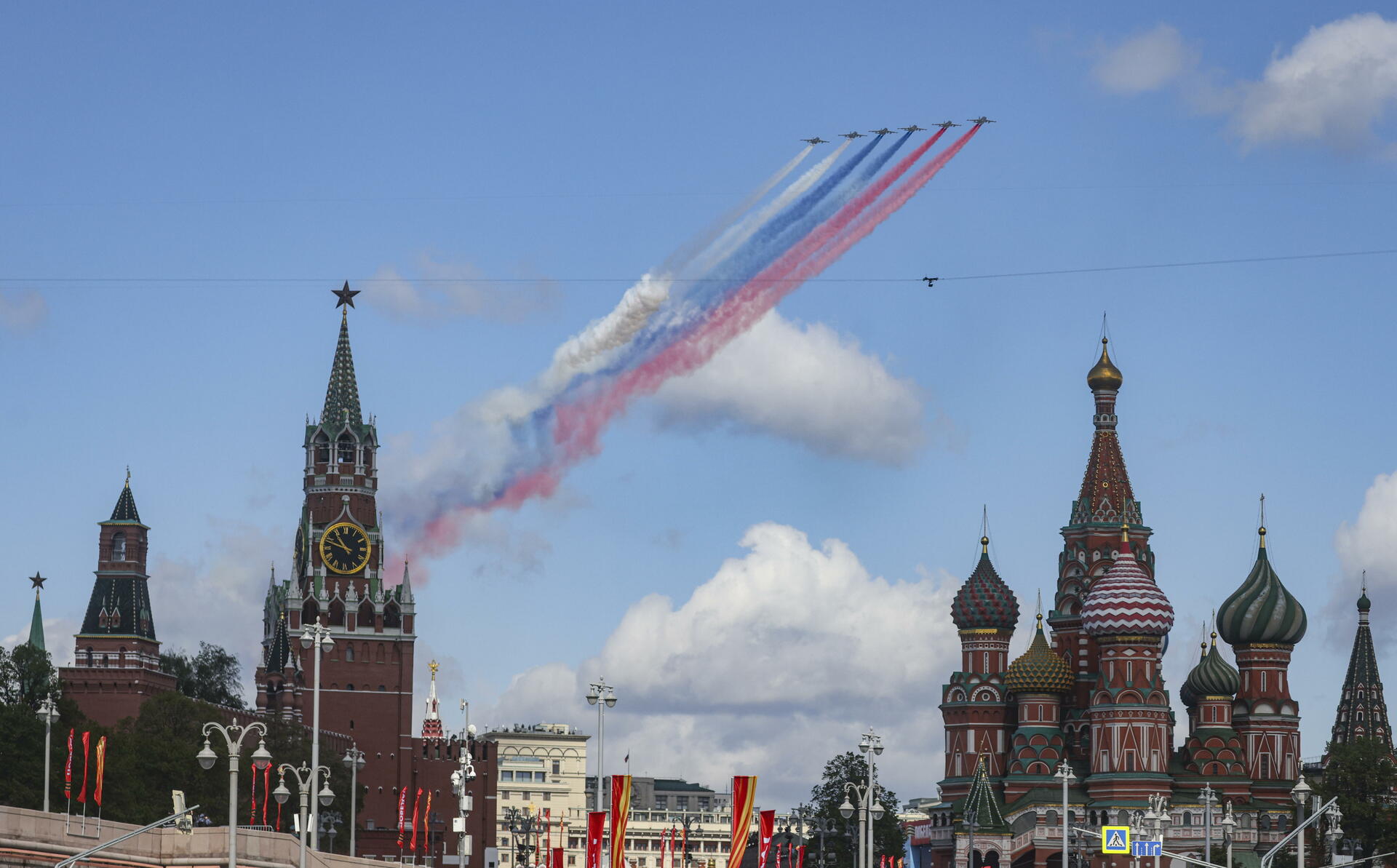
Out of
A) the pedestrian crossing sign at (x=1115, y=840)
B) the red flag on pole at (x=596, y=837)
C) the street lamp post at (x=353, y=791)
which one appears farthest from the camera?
the street lamp post at (x=353, y=791)

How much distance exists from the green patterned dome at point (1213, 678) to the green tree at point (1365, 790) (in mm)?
→ 18851

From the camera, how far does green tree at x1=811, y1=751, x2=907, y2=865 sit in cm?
15962

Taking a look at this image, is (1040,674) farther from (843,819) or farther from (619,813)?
(619,813)

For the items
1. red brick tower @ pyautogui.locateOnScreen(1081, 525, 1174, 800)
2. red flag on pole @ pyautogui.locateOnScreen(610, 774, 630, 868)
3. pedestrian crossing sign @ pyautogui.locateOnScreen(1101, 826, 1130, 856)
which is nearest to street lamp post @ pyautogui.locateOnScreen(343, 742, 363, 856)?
red flag on pole @ pyautogui.locateOnScreen(610, 774, 630, 868)

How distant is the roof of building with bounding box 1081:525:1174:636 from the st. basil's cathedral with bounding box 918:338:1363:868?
0.49ft

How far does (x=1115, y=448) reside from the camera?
183 metres

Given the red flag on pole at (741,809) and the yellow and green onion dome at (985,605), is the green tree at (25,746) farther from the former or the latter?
the yellow and green onion dome at (985,605)

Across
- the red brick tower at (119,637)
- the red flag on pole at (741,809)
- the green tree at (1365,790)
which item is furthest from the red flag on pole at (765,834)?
the red brick tower at (119,637)

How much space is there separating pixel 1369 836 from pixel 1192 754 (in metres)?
28.2

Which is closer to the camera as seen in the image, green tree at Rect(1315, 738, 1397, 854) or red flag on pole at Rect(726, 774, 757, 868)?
red flag on pole at Rect(726, 774, 757, 868)

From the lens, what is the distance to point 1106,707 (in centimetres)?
16662

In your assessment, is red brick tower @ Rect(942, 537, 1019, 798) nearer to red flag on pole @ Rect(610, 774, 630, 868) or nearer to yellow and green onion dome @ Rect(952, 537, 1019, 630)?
yellow and green onion dome @ Rect(952, 537, 1019, 630)

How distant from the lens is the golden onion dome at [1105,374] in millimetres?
184125

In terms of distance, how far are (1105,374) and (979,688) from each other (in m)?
28.0
